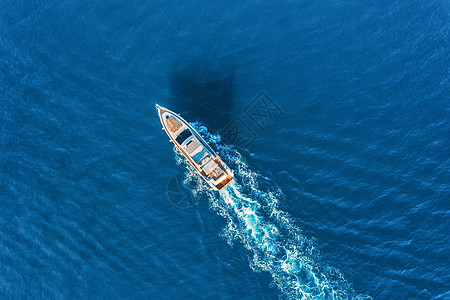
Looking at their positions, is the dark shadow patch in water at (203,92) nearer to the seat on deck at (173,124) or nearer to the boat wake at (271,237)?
the seat on deck at (173,124)

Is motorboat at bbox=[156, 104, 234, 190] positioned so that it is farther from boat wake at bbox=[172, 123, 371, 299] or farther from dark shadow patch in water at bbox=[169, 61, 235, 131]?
dark shadow patch in water at bbox=[169, 61, 235, 131]

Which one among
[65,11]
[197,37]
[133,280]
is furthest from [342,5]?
[133,280]

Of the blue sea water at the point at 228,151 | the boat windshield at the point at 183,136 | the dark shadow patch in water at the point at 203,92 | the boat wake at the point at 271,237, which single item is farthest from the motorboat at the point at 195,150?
the dark shadow patch in water at the point at 203,92

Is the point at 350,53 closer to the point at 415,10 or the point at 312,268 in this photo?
the point at 415,10

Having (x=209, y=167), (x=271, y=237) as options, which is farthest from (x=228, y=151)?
(x=271, y=237)

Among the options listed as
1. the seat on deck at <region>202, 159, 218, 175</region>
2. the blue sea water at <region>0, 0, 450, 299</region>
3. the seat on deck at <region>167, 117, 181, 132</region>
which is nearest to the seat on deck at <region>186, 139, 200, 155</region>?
the seat on deck at <region>202, 159, 218, 175</region>

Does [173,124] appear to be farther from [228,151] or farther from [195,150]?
[228,151]
